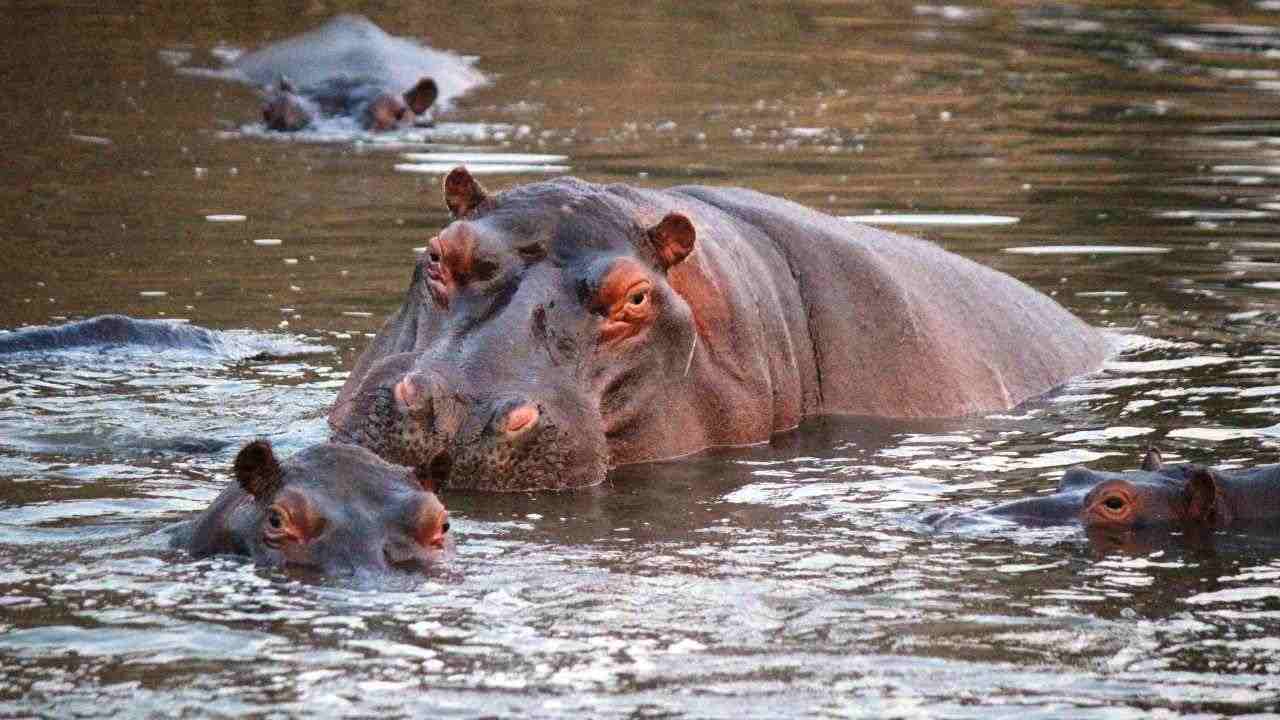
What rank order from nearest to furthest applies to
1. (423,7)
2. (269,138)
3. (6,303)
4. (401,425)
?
(401,425), (6,303), (269,138), (423,7)

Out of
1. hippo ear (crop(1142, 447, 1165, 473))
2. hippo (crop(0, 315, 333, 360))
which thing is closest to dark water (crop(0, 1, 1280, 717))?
hippo (crop(0, 315, 333, 360))

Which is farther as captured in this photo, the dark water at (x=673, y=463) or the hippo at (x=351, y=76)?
the hippo at (x=351, y=76)

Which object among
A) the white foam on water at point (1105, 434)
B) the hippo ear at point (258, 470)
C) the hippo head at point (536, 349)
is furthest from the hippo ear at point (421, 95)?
the hippo ear at point (258, 470)

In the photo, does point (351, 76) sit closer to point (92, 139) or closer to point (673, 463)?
point (92, 139)

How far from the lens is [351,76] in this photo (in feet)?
→ 63.7

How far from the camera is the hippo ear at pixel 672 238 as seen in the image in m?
8.16

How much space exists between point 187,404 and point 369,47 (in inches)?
467

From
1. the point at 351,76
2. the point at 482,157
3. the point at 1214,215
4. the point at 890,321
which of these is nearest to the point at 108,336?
the point at 890,321

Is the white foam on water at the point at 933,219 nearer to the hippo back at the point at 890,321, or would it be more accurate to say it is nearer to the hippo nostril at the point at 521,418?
the hippo back at the point at 890,321

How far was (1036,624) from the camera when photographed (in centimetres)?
592

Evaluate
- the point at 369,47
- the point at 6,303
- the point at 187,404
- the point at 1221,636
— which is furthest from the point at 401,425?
the point at 369,47

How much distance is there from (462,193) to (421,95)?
10.1 metres

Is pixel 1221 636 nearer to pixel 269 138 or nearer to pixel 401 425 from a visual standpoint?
pixel 401 425

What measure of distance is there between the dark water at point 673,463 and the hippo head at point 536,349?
0.17 m
